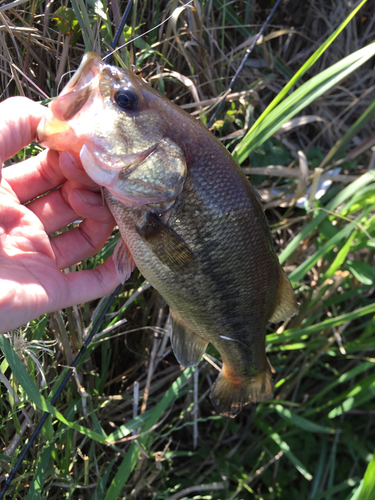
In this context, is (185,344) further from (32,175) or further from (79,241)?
(32,175)

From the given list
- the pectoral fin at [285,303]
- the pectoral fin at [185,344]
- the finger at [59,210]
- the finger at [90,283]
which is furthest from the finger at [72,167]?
the pectoral fin at [285,303]

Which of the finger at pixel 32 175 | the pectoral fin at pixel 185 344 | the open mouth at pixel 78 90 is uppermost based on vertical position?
the open mouth at pixel 78 90

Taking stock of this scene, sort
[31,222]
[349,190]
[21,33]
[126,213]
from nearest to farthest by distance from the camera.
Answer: [126,213] → [31,222] → [21,33] → [349,190]

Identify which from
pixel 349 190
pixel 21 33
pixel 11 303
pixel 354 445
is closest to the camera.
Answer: pixel 11 303

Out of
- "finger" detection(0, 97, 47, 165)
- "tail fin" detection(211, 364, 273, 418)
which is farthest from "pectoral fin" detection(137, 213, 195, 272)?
"tail fin" detection(211, 364, 273, 418)

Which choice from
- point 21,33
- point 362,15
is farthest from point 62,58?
point 362,15

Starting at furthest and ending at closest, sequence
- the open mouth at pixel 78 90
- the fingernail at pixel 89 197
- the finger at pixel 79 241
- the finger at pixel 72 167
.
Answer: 1. the finger at pixel 79 241
2. the fingernail at pixel 89 197
3. the finger at pixel 72 167
4. the open mouth at pixel 78 90

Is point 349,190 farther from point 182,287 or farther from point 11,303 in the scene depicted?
point 11,303

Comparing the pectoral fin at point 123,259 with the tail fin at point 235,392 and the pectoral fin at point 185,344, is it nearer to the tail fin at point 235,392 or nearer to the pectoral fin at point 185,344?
the pectoral fin at point 185,344
